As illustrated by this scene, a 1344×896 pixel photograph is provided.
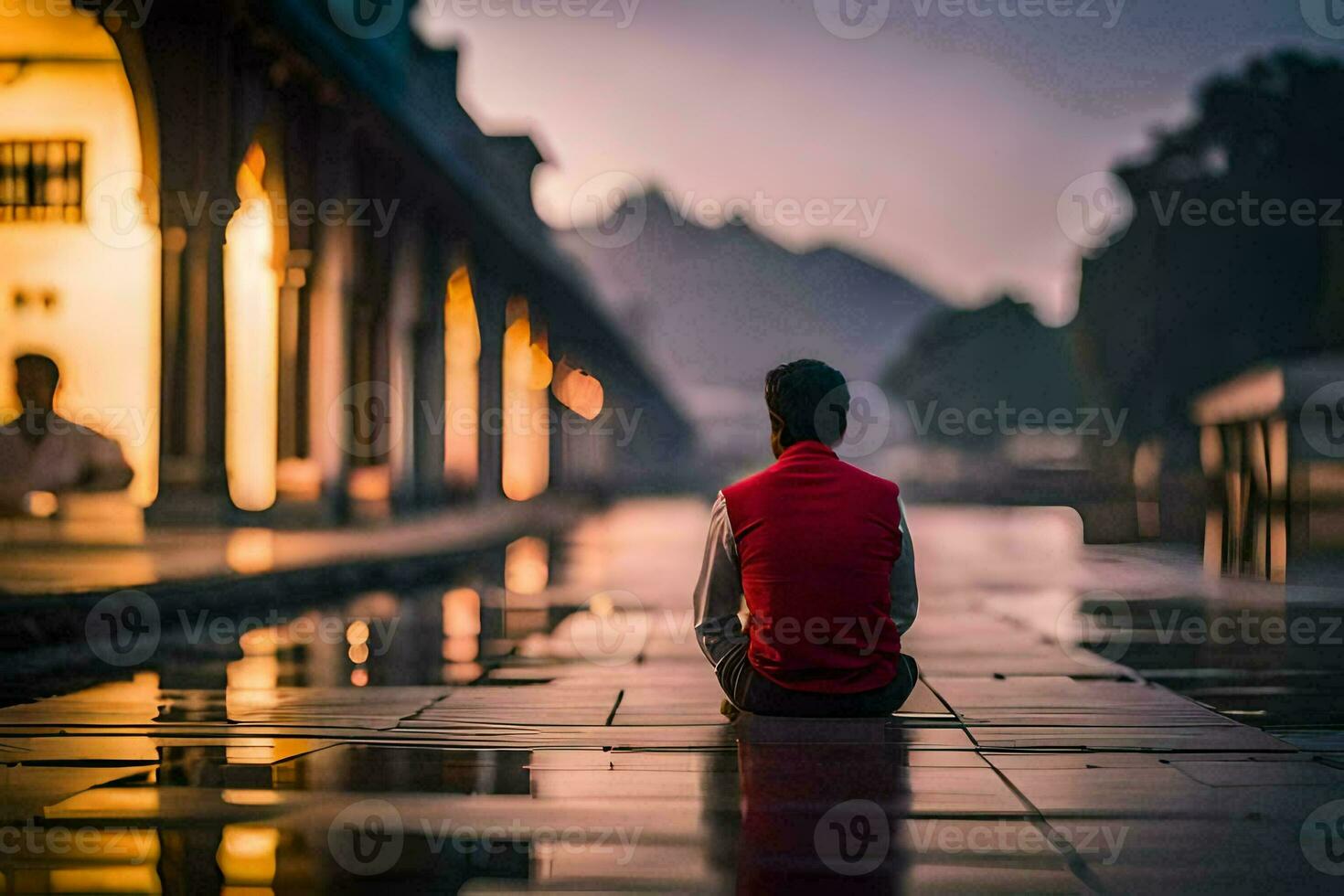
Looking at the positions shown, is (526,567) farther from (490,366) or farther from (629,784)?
(490,366)

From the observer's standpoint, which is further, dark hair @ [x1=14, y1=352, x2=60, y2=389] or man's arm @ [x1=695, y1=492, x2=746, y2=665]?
dark hair @ [x1=14, y1=352, x2=60, y2=389]

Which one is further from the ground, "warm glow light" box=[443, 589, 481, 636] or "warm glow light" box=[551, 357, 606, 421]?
"warm glow light" box=[551, 357, 606, 421]

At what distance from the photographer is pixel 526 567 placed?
1748 centimetres

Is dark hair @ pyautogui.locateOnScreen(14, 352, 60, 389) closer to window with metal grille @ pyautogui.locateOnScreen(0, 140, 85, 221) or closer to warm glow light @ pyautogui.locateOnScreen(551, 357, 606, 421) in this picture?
window with metal grille @ pyautogui.locateOnScreen(0, 140, 85, 221)

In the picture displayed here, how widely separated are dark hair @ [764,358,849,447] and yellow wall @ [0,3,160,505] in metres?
18.2

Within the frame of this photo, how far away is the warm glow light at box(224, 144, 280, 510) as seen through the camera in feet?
72.1

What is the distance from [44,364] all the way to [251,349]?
2.98 meters

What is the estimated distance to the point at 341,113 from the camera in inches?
786

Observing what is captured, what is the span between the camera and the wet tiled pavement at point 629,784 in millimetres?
3375

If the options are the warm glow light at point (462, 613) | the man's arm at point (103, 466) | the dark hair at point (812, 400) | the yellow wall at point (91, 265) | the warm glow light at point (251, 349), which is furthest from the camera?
the warm glow light at point (251, 349)

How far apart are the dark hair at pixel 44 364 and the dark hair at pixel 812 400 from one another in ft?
64.4

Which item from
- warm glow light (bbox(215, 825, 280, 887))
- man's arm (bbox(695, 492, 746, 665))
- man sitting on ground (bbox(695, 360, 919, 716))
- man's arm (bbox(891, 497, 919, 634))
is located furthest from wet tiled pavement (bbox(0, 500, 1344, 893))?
man's arm (bbox(891, 497, 919, 634))

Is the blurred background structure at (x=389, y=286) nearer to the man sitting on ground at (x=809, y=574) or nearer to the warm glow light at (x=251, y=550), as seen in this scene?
the warm glow light at (x=251, y=550)

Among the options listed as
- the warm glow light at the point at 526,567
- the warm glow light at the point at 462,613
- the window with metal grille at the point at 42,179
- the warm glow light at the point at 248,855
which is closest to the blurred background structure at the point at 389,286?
the window with metal grille at the point at 42,179
